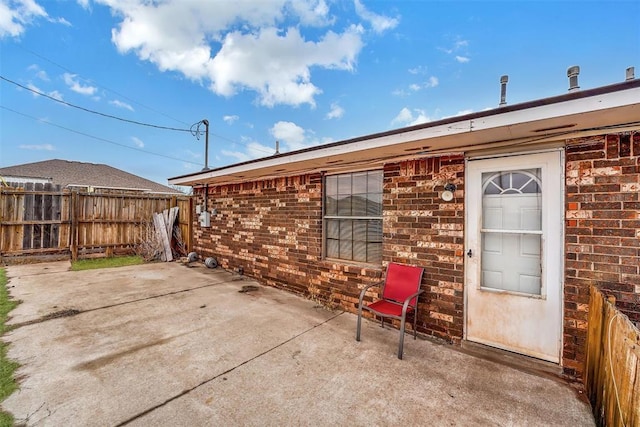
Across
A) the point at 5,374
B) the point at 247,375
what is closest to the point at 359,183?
the point at 247,375

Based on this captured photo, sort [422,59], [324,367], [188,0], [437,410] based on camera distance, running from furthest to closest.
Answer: [422,59] < [188,0] < [324,367] < [437,410]

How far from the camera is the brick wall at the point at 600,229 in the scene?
2.38m

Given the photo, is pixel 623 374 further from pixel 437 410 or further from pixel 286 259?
pixel 286 259

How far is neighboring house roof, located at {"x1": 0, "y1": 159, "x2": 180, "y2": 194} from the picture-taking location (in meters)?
15.5

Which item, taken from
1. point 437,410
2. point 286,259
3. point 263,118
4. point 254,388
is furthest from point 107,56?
point 437,410

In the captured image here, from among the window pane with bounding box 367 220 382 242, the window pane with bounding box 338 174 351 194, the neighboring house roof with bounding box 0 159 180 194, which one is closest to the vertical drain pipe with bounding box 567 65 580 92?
the window pane with bounding box 367 220 382 242

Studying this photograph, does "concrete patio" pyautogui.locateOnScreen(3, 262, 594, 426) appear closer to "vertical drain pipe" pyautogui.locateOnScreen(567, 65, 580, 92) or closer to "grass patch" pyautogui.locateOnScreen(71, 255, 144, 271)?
"vertical drain pipe" pyautogui.locateOnScreen(567, 65, 580, 92)

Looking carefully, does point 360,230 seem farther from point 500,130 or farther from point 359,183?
point 500,130

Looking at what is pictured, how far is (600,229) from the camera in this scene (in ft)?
8.27

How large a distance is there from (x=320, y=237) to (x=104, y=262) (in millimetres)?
7188

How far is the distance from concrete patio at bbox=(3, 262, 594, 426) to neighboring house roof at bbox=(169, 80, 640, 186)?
7.89 feet

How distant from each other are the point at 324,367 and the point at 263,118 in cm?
1546

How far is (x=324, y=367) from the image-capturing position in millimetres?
2740

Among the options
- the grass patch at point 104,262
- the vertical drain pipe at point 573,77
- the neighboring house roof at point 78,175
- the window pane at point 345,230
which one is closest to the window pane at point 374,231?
the window pane at point 345,230
